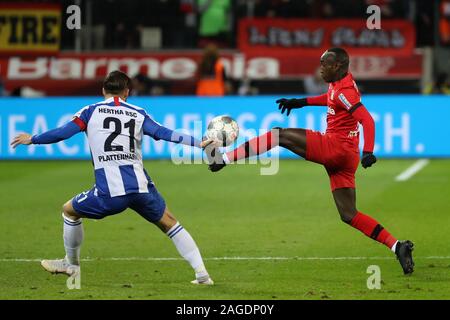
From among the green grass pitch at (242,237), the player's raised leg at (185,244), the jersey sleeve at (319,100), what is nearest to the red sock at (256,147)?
the jersey sleeve at (319,100)

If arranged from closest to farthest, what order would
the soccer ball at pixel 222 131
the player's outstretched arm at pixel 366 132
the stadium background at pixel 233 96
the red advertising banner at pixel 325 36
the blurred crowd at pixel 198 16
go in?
1. the player's outstretched arm at pixel 366 132
2. the soccer ball at pixel 222 131
3. the stadium background at pixel 233 96
4. the red advertising banner at pixel 325 36
5. the blurred crowd at pixel 198 16

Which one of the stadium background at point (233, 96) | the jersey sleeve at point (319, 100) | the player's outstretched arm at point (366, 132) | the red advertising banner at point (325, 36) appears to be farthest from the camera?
the red advertising banner at point (325, 36)

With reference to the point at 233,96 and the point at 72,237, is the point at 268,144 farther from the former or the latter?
the point at 233,96

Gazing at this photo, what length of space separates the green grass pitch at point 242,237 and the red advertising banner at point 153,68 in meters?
6.41

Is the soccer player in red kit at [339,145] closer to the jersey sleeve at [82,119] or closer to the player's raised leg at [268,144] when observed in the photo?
the player's raised leg at [268,144]

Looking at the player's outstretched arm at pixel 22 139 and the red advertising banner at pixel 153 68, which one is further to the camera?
the red advertising banner at pixel 153 68

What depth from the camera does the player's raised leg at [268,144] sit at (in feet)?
31.7

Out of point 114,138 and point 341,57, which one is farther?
point 341,57

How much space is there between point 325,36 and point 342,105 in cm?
1666

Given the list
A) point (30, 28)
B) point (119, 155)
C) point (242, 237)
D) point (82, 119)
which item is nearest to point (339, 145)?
point (119, 155)

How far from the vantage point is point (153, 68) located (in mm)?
26562
